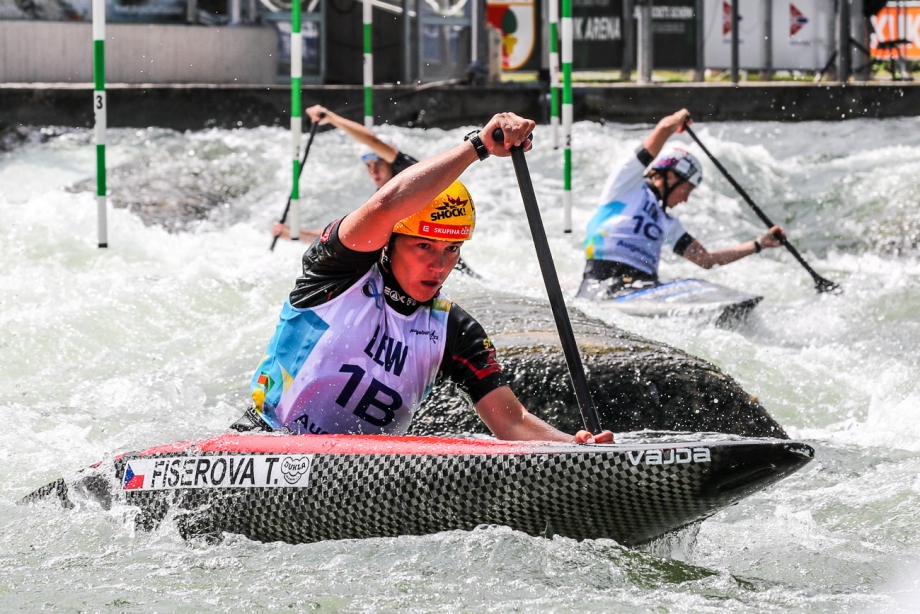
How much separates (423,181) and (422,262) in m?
0.35

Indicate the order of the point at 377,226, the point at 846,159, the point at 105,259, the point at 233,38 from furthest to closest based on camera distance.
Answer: the point at 233,38, the point at 846,159, the point at 105,259, the point at 377,226

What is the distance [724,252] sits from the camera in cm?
823

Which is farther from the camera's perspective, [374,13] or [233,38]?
[374,13]

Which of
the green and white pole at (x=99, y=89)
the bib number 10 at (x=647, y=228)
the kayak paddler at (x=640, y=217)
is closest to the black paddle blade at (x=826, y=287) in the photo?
the kayak paddler at (x=640, y=217)

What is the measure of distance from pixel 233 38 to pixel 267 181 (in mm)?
2957

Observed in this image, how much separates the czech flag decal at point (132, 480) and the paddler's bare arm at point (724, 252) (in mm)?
4991

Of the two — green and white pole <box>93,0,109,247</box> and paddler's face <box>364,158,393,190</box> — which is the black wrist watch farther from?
paddler's face <box>364,158,393,190</box>

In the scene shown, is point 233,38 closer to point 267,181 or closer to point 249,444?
point 267,181

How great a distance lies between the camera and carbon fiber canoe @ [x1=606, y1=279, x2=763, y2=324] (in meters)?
7.65

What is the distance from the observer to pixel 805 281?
10.3 meters

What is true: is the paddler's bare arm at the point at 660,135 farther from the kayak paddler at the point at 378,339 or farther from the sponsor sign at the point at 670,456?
the sponsor sign at the point at 670,456

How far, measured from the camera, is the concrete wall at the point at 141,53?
46.6 ft

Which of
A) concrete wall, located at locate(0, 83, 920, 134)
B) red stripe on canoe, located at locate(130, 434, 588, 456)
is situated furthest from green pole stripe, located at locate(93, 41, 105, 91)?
concrete wall, located at locate(0, 83, 920, 134)

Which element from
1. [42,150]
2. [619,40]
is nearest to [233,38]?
[42,150]
